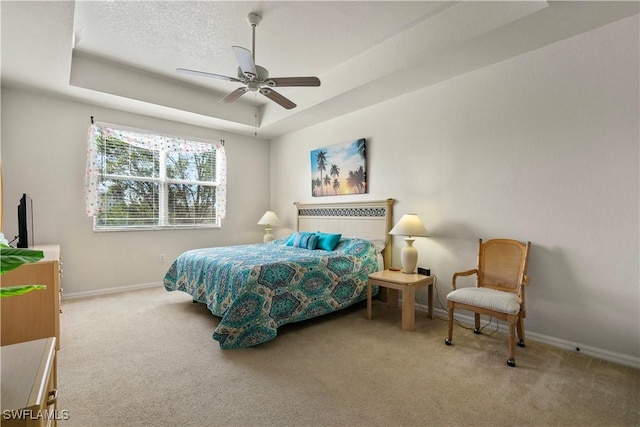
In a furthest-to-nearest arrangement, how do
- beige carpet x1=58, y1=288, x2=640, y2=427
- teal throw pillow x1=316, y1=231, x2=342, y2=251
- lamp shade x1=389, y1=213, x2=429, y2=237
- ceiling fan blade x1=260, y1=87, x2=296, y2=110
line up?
teal throw pillow x1=316, y1=231, x2=342, y2=251
lamp shade x1=389, y1=213, x2=429, y2=237
ceiling fan blade x1=260, y1=87, x2=296, y2=110
beige carpet x1=58, y1=288, x2=640, y2=427

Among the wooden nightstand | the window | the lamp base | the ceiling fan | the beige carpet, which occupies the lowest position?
the beige carpet

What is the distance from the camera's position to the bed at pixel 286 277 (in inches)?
101

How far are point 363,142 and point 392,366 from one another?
284cm

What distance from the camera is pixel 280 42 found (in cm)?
314

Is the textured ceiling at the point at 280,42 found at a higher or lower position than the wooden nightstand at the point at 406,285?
higher

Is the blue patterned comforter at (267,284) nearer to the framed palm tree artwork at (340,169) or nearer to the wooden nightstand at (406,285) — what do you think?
the wooden nightstand at (406,285)

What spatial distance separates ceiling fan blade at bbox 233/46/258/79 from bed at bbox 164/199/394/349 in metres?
1.63

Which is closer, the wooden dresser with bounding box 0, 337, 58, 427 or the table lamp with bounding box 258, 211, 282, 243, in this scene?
the wooden dresser with bounding box 0, 337, 58, 427

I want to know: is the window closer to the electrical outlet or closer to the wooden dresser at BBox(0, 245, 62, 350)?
the wooden dresser at BBox(0, 245, 62, 350)

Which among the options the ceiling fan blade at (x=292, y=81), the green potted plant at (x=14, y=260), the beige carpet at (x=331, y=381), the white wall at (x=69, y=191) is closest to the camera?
the green potted plant at (x=14, y=260)

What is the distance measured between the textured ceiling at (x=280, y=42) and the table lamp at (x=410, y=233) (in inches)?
59.8

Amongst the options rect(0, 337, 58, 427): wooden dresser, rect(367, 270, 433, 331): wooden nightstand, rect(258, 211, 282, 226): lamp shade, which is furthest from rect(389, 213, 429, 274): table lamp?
rect(0, 337, 58, 427): wooden dresser

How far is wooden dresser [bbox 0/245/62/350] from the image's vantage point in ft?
7.39

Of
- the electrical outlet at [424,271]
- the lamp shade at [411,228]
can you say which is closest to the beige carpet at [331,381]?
the electrical outlet at [424,271]
